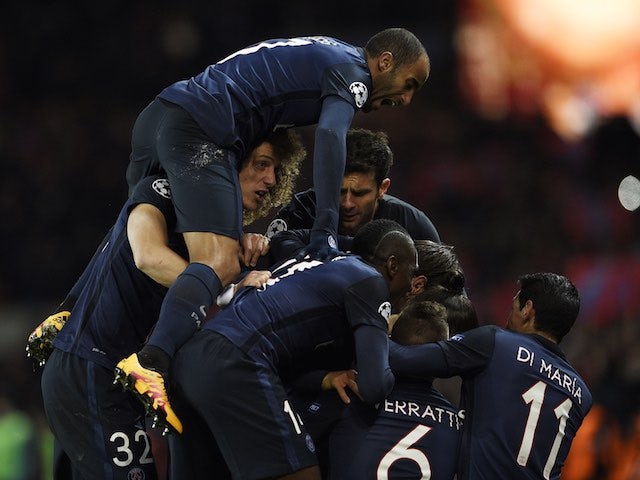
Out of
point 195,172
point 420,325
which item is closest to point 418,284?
point 420,325

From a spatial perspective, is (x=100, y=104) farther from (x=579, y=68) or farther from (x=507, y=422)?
(x=507, y=422)

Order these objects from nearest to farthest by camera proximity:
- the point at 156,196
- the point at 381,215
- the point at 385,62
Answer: the point at 156,196 < the point at 385,62 < the point at 381,215

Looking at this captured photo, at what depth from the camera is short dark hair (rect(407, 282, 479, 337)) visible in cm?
598

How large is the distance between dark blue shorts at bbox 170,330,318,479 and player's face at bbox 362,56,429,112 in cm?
161

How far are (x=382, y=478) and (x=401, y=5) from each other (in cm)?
1302

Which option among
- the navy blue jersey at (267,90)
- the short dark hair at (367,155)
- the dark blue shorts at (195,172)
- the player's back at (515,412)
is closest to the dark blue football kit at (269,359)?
the dark blue shorts at (195,172)

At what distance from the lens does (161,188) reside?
5.54m

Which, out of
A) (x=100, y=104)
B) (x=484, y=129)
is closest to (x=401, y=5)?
(x=484, y=129)

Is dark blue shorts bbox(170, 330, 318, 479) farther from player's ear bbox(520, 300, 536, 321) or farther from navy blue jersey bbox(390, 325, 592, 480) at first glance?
A: player's ear bbox(520, 300, 536, 321)

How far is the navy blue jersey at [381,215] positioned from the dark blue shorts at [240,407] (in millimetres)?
1451

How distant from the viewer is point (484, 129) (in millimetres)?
16125

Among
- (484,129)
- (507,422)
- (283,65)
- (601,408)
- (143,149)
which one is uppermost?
(283,65)

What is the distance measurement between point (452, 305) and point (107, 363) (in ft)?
5.76

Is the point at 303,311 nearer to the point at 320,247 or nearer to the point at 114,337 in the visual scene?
the point at 320,247
